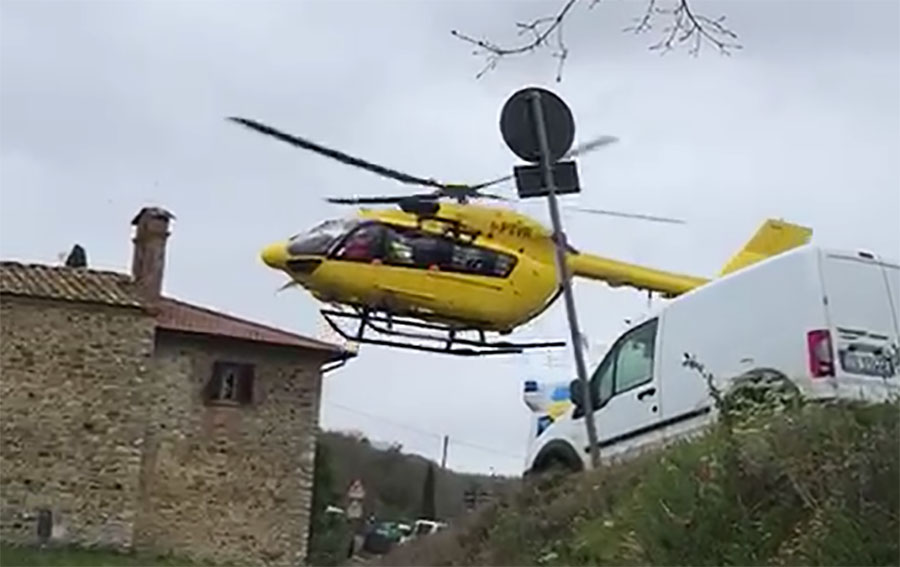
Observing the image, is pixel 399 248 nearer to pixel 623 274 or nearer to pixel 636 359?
pixel 623 274

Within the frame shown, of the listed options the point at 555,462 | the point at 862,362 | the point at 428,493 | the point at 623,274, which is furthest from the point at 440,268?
the point at 862,362

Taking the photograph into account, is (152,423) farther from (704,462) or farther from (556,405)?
(704,462)

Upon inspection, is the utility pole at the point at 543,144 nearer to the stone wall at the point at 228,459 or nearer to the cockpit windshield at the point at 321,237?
the cockpit windshield at the point at 321,237

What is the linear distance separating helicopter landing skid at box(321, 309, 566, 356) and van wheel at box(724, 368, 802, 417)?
14.0 metres

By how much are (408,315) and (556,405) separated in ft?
27.6

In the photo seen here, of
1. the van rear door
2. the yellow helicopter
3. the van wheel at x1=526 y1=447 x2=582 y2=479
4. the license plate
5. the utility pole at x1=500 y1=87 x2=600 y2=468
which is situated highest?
the yellow helicopter

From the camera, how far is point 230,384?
3297 centimetres

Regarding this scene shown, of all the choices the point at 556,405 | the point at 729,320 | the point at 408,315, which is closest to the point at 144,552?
the point at 408,315

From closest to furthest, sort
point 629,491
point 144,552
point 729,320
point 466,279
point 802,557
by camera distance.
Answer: point 802,557, point 629,491, point 729,320, point 466,279, point 144,552

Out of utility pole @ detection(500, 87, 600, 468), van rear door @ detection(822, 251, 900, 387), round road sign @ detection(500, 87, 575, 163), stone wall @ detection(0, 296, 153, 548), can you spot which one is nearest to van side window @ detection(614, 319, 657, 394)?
van rear door @ detection(822, 251, 900, 387)

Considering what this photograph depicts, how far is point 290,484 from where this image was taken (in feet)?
108

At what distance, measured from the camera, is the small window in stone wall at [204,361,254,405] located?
107 ft

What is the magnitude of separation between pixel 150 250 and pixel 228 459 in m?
4.82

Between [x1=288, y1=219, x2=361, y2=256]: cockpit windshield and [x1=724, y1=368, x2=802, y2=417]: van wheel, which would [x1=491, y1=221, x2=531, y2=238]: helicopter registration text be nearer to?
[x1=288, y1=219, x2=361, y2=256]: cockpit windshield
